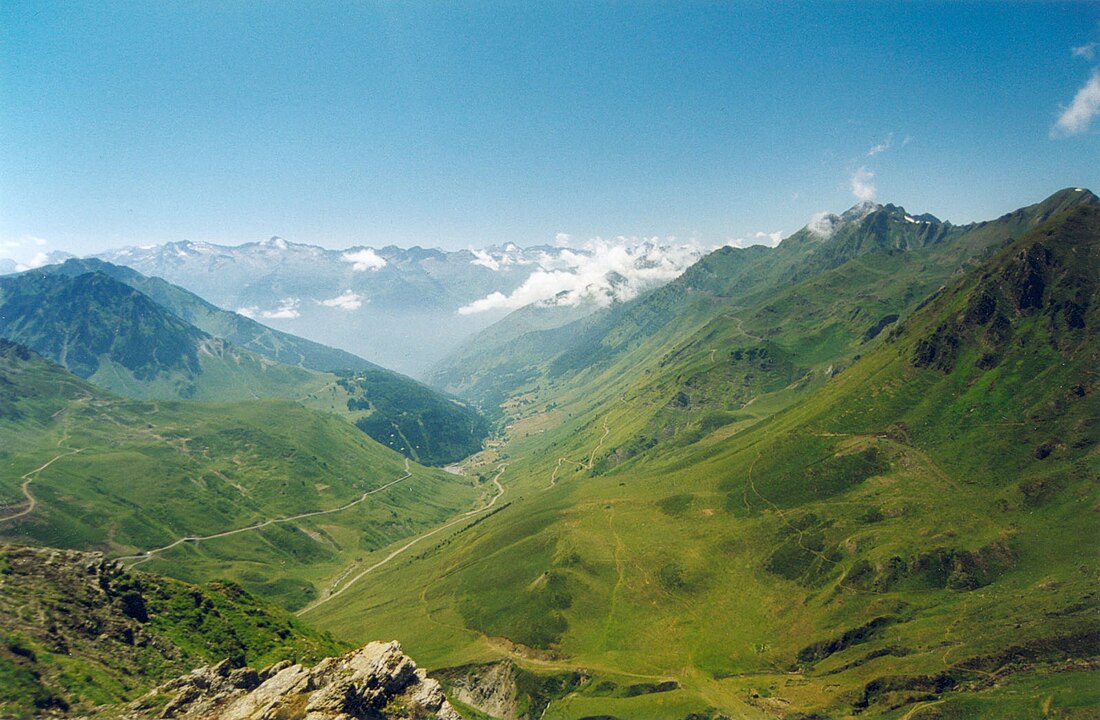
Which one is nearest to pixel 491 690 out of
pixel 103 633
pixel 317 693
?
pixel 103 633

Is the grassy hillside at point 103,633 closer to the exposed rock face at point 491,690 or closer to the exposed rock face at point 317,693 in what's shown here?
the exposed rock face at point 317,693

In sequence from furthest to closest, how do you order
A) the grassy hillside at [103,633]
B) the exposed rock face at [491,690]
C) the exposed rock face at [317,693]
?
1. the exposed rock face at [491,690]
2. the grassy hillside at [103,633]
3. the exposed rock face at [317,693]

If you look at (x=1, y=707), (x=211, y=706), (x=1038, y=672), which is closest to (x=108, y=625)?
(x=1, y=707)

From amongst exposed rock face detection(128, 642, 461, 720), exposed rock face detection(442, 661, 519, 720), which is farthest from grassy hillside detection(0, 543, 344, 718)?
exposed rock face detection(442, 661, 519, 720)

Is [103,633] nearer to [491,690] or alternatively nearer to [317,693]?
[317,693]

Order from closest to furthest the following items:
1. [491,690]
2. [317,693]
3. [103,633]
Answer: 1. [317,693]
2. [103,633]
3. [491,690]

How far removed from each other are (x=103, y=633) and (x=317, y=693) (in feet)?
213

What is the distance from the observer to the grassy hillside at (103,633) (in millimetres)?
79000

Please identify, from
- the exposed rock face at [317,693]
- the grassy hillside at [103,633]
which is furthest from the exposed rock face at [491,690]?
the exposed rock face at [317,693]

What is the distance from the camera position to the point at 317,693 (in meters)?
65.4

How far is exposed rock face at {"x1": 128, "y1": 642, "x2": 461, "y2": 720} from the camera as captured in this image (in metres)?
64.2

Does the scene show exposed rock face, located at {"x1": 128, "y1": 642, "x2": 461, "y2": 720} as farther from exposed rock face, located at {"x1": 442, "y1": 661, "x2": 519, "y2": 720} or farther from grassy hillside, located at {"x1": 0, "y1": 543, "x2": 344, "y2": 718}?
exposed rock face, located at {"x1": 442, "y1": 661, "x2": 519, "y2": 720}

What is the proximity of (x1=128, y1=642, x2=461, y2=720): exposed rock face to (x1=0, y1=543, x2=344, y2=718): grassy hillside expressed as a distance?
16922 mm

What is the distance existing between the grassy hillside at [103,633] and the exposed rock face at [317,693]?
55.5 feet
